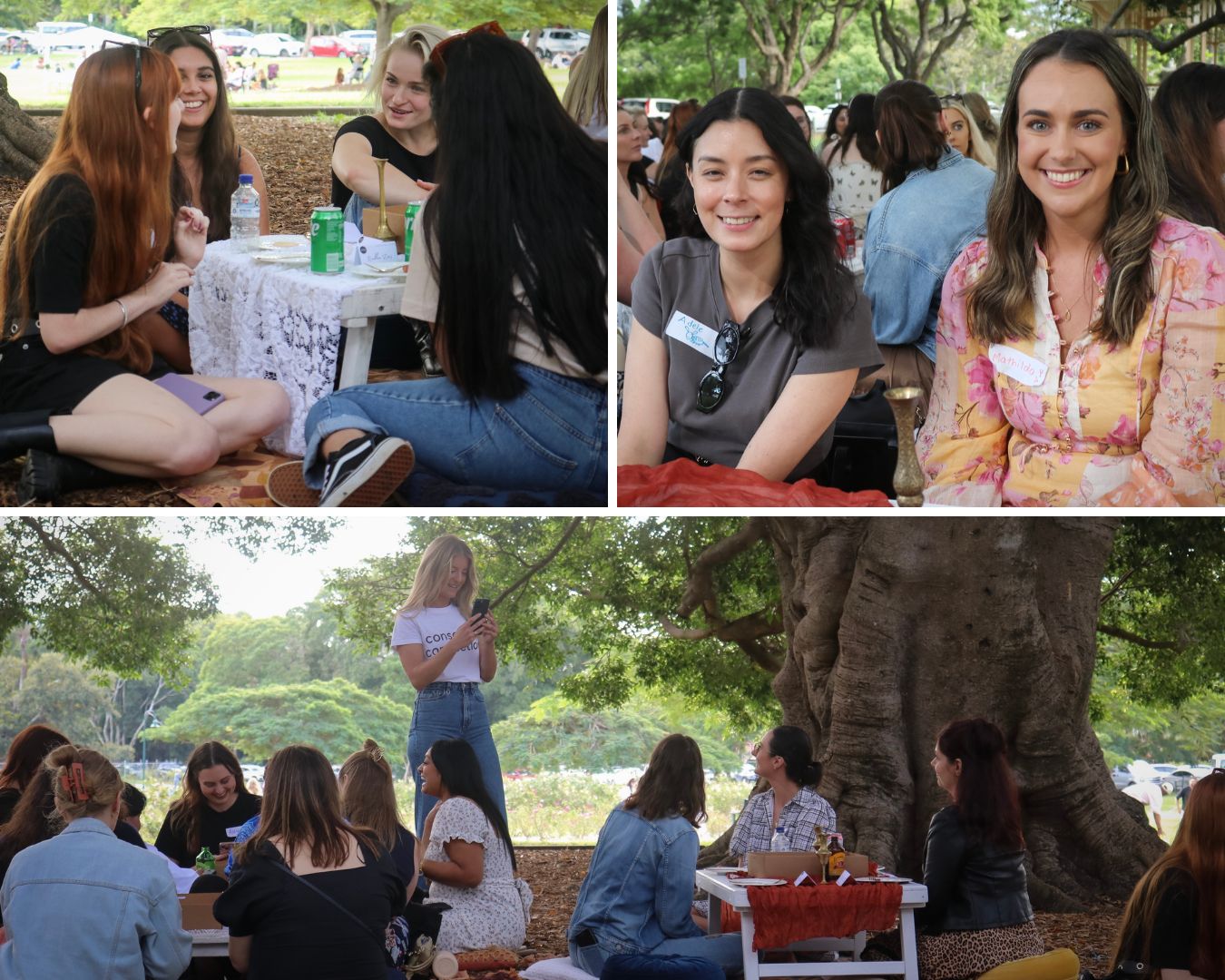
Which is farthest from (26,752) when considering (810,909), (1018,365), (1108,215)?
(1108,215)

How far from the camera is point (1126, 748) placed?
5906 millimetres

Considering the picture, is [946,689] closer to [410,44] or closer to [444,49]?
[410,44]

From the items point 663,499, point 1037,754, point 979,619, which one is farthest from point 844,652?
point 663,499

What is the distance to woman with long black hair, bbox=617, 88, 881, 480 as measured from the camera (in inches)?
124

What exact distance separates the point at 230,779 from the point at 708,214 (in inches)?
110

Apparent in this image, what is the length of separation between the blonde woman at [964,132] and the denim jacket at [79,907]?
284 centimetres

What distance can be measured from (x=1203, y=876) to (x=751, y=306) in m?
1.88

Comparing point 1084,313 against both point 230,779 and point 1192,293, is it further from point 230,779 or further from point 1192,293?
point 230,779

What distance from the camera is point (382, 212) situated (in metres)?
4.16

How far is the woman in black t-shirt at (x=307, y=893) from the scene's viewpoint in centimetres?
337

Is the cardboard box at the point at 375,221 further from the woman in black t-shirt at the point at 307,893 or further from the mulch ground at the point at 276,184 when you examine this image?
the woman in black t-shirt at the point at 307,893

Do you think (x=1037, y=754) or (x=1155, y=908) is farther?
(x=1037, y=754)

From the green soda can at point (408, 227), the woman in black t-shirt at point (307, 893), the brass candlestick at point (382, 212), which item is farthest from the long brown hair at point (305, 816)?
the brass candlestick at point (382, 212)

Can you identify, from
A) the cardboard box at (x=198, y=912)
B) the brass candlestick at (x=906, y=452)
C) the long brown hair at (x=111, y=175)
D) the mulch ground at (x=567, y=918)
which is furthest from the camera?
the mulch ground at (x=567, y=918)
